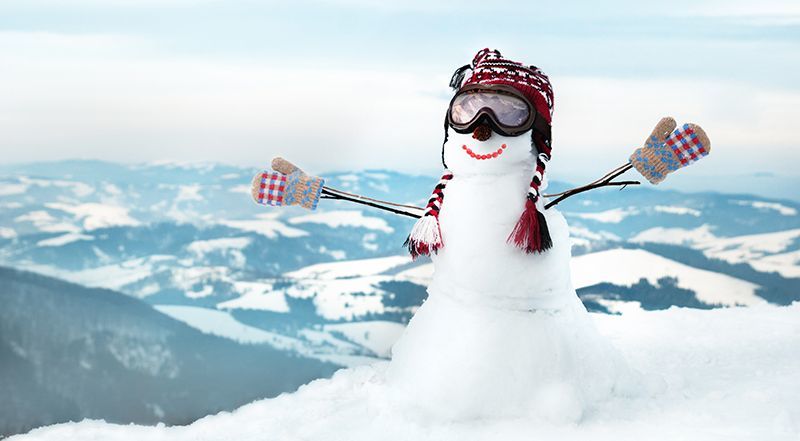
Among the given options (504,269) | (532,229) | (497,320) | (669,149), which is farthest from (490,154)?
(669,149)

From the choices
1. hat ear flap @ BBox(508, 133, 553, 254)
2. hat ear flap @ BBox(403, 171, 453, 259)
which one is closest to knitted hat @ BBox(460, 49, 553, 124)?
hat ear flap @ BBox(508, 133, 553, 254)

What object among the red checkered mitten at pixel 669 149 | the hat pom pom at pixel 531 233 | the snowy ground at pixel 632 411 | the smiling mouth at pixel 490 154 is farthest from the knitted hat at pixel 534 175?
the snowy ground at pixel 632 411

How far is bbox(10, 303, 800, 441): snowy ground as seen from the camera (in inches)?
117

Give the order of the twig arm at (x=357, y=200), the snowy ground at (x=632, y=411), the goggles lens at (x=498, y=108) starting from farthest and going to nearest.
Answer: the twig arm at (x=357, y=200) → the goggles lens at (x=498, y=108) → the snowy ground at (x=632, y=411)

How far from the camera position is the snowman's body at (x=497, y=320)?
307 cm

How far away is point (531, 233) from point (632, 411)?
795 millimetres

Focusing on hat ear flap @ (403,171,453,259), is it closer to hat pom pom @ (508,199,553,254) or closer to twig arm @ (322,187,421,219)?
twig arm @ (322,187,421,219)

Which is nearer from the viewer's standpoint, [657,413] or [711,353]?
[657,413]

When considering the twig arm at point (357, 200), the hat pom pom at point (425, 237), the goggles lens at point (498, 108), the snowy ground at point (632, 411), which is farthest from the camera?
the twig arm at point (357, 200)

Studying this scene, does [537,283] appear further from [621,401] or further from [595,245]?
[595,245]

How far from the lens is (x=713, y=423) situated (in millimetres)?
2980

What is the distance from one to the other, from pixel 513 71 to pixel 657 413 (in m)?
1.42

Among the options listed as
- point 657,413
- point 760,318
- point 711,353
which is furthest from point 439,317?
point 760,318

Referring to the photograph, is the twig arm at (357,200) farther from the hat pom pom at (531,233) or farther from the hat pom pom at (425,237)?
the hat pom pom at (531,233)
